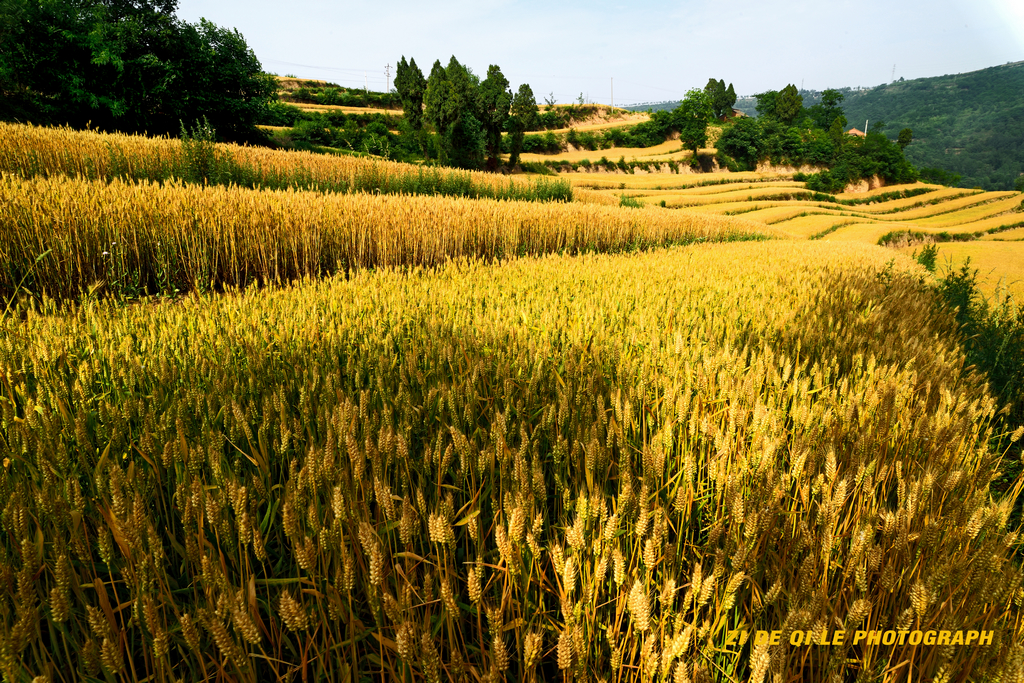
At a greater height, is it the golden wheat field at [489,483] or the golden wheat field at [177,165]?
the golden wheat field at [177,165]

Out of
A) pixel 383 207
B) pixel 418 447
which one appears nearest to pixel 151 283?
pixel 383 207

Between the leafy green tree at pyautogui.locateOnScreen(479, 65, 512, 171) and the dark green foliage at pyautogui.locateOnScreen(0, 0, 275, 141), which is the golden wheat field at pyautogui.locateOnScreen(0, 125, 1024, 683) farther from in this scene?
the leafy green tree at pyautogui.locateOnScreen(479, 65, 512, 171)

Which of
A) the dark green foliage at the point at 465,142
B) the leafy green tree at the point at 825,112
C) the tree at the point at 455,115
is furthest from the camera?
the leafy green tree at the point at 825,112

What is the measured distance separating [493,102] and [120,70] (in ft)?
68.8

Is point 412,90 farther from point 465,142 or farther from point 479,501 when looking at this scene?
point 479,501

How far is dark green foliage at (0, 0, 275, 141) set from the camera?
2188 centimetres

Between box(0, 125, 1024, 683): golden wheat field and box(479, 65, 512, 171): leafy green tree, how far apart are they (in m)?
32.0

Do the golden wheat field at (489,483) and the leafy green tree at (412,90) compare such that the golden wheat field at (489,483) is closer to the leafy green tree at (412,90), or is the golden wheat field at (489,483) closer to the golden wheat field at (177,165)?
the golden wheat field at (177,165)

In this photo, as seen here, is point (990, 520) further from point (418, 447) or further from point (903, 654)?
point (418, 447)

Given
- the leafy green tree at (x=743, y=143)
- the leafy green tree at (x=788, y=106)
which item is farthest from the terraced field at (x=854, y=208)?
the leafy green tree at (x=788, y=106)

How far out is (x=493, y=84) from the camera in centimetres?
3384

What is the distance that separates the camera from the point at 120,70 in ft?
75.3

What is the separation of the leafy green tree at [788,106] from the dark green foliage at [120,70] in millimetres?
94002

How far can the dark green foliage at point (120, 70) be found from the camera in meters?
21.9
